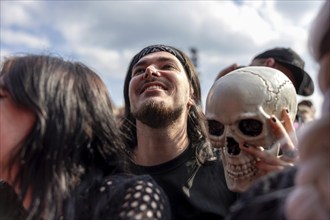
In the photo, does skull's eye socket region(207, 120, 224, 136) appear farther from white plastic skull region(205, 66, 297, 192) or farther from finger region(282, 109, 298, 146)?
finger region(282, 109, 298, 146)

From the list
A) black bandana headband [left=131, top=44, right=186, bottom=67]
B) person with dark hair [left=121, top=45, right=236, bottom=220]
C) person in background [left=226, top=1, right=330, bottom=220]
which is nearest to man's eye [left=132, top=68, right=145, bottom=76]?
person with dark hair [left=121, top=45, right=236, bottom=220]

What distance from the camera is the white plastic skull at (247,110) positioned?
146cm

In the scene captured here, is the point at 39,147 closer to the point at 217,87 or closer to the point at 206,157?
the point at 217,87

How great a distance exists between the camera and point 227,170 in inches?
63.0

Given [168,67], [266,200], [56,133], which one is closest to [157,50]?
[168,67]

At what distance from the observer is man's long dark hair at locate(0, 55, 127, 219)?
123 centimetres

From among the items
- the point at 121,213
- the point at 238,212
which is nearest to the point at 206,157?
the point at 121,213

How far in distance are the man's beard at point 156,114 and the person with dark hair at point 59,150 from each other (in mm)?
728

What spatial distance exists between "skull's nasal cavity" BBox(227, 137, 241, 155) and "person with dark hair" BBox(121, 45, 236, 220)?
0.96 feet

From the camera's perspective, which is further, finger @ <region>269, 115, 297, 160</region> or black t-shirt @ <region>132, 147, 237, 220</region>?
black t-shirt @ <region>132, 147, 237, 220</region>

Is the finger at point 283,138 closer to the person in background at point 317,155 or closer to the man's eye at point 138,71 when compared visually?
the person in background at point 317,155

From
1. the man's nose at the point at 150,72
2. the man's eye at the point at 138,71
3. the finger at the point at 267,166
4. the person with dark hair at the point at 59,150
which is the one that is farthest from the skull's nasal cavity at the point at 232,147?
the man's eye at the point at 138,71

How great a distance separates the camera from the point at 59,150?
4.07 feet

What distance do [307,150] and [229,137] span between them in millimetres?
764
